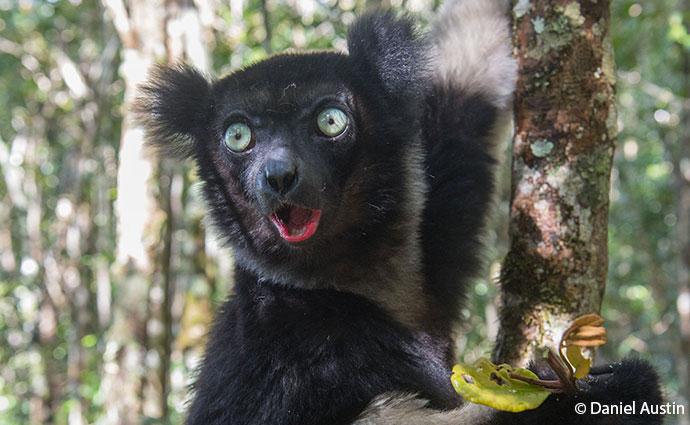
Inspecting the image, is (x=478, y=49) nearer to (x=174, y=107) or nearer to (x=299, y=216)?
(x=299, y=216)

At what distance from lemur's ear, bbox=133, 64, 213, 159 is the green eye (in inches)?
11.3

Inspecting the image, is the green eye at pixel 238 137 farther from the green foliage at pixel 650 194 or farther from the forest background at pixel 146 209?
the green foliage at pixel 650 194

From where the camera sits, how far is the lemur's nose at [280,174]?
7.71ft

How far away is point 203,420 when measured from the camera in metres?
2.54

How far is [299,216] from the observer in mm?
2617

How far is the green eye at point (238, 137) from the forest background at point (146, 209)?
1.94 ft

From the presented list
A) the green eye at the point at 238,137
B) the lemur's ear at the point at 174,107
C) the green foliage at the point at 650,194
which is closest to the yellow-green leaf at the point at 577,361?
the green eye at the point at 238,137

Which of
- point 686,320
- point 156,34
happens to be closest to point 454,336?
point 156,34

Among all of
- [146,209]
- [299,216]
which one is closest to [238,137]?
[299,216]

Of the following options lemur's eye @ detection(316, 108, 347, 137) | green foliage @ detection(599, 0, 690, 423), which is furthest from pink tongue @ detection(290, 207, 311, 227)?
green foliage @ detection(599, 0, 690, 423)

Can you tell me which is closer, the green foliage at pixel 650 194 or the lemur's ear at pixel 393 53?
the lemur's ear at pixel 393 53

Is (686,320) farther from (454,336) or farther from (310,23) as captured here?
(310,23)

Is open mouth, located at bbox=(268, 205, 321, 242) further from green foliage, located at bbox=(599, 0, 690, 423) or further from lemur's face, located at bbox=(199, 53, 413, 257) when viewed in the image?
green foliage, located at bbox=(599, 0, 690, 423)

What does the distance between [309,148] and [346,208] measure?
327 mm
